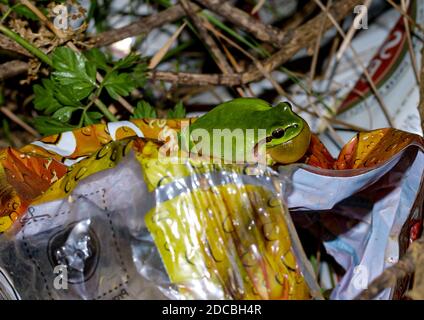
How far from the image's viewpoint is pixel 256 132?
2.35 feet

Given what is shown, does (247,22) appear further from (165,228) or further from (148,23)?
(165,228)

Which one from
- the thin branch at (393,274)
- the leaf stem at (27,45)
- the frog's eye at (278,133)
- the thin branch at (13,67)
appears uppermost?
the leaf stem at (27,45)

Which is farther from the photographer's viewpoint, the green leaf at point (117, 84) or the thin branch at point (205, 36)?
the thin branch at point (205, 36)

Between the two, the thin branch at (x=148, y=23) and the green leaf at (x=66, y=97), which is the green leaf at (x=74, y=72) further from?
the thin branch at (x=148, y=23)

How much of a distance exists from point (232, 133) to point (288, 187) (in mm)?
96

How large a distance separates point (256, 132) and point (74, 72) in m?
0.36

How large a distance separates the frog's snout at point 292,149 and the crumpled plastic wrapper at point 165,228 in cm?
2

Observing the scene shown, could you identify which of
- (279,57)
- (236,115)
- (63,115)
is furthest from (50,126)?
(279,57)

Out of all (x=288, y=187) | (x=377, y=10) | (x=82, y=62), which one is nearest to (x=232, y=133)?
(x=288, y=187)

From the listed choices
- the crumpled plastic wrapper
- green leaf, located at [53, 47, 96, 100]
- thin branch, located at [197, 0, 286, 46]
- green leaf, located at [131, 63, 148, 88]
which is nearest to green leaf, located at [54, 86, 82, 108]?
green leaf, located at [53, 47, 96, 100]

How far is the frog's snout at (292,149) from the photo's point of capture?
715mm

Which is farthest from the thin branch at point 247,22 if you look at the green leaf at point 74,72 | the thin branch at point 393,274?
the thin branch at point 393,274

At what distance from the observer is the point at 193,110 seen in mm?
1271

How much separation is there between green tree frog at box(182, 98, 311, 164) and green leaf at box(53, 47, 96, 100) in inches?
9.9
